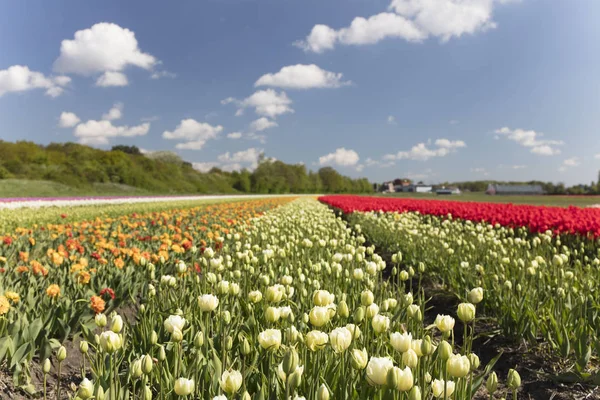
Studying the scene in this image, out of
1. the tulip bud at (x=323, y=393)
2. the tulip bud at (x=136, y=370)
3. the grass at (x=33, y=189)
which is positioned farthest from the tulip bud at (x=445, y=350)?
the grass at (x=33, y=189)

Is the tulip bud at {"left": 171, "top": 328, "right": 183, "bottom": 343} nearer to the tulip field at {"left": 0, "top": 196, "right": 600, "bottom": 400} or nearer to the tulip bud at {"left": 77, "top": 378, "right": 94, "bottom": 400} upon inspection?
the tulip field at {"left": 0, "top": 196, "right": 600, "bottom": 400}

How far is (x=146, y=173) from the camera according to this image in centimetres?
6059

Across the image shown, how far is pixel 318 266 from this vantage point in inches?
140

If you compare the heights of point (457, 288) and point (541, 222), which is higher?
point (541, 222)

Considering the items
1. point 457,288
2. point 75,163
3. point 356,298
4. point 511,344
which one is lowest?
point 511,344

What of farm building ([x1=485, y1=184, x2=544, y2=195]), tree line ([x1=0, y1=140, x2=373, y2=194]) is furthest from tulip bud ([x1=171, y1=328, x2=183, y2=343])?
farm building ([x1=485, y1=184, x2=544, y2=195])

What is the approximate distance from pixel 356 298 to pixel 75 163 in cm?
5666

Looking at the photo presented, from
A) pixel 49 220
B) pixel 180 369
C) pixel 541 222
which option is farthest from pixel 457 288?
pixel 49 220

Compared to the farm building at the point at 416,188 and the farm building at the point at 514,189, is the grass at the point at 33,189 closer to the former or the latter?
the farm building at the point at 514,189

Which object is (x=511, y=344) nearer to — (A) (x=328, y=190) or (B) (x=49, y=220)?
(B) (x=49, y=220)

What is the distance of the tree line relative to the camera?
4709 cm

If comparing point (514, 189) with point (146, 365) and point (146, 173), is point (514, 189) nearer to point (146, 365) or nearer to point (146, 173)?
point (146, 173)

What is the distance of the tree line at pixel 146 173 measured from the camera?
155 feet

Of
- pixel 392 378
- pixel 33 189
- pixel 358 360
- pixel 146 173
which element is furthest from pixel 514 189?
pixel 392 378
